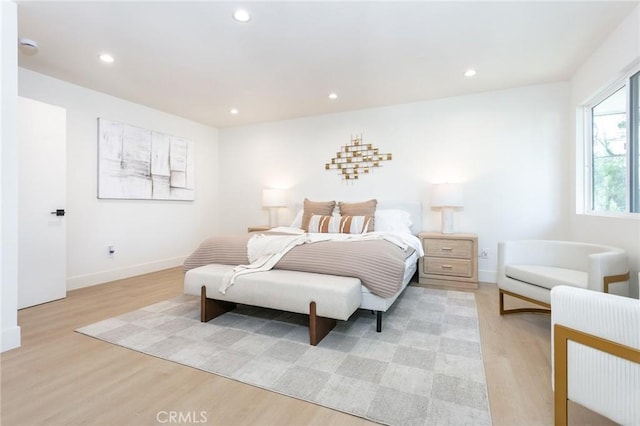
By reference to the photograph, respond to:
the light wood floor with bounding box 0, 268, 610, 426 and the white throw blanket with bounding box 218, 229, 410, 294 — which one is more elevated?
the white throw blanket with bounding box 218, 229, 410, 294

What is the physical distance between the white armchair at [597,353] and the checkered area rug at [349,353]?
0.39 metres

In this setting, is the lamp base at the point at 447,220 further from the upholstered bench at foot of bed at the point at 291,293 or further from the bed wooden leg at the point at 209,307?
the bed wooden leg at the point at 209,307

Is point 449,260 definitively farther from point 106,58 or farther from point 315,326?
point 106,58

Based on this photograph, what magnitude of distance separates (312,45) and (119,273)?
3.68 meters

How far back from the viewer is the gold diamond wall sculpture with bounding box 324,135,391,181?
14.2 feet

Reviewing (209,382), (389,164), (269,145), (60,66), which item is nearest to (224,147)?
(269,145)

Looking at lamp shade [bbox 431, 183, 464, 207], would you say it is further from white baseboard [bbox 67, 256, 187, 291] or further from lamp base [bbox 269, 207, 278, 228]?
white baseboard [bbox 67, 256, 187, 291]

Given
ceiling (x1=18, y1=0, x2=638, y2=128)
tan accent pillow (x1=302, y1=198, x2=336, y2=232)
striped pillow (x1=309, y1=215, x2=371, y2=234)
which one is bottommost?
striped pillow (x1=309, y1=215, x2=371, y2=234)

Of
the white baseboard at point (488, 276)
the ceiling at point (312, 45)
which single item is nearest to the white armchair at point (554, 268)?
the white baseboard at point (488, 276)

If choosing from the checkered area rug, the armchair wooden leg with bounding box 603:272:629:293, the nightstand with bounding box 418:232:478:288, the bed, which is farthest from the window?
the bed

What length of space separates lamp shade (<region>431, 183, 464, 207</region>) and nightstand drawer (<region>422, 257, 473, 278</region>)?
0.69 m

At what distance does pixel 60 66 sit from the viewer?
9.77 ft

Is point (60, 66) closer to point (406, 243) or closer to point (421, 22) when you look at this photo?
point (421, 22)
